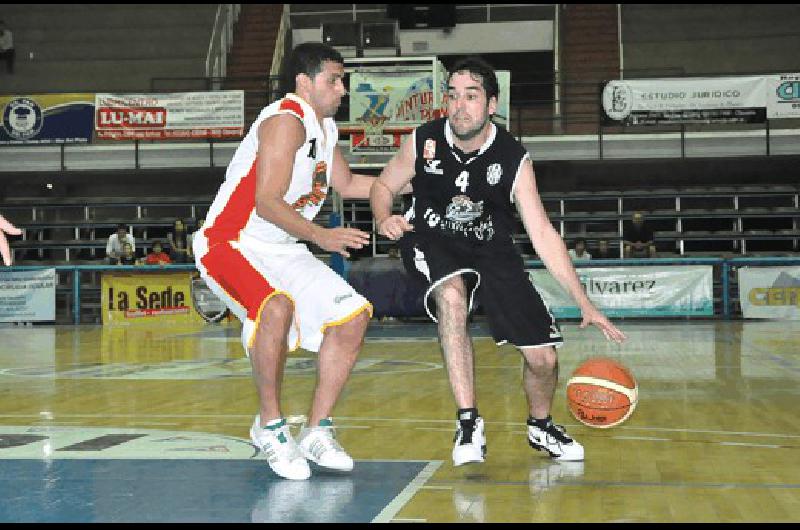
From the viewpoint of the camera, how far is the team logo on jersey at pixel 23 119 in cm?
2466

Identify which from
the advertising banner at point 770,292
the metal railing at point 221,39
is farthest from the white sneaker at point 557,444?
the metal railing at point 221,39

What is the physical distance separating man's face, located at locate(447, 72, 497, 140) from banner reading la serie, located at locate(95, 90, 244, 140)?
18.9 m

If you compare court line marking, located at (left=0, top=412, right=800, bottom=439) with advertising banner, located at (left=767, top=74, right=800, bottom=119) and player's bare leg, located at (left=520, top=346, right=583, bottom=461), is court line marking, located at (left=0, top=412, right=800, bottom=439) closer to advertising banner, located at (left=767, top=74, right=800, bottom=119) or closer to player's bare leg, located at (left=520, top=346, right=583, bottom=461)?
player's bare leg, located at (left=520, top=346, right=583, bottom=461)

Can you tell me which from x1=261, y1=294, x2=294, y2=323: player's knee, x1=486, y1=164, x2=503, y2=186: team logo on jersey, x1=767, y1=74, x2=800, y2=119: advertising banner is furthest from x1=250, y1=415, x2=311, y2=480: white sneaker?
x1=767, y1=74, x2=800, y2=119: advertising banner

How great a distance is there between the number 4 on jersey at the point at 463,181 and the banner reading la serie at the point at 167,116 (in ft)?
62.1

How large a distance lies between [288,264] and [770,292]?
15.4m

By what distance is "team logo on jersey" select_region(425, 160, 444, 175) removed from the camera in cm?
581

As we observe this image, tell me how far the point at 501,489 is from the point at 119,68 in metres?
26.8

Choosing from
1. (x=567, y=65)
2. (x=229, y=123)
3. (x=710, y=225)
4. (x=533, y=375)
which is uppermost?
(x=567, y=65)

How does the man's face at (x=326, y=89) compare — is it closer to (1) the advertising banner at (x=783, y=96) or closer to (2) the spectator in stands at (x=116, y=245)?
(2) the spectator in stands at (x=116, y=245)

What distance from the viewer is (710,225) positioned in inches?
1022

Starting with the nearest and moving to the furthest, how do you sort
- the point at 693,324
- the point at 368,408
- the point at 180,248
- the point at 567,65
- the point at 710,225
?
the point at 368,408 < the point at 693,324 < the point at 180,248 < the point at 710,225 < the point at 567,65

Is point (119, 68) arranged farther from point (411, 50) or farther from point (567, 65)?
point (567, 65)

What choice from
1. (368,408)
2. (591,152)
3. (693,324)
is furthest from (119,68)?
(368,408)
